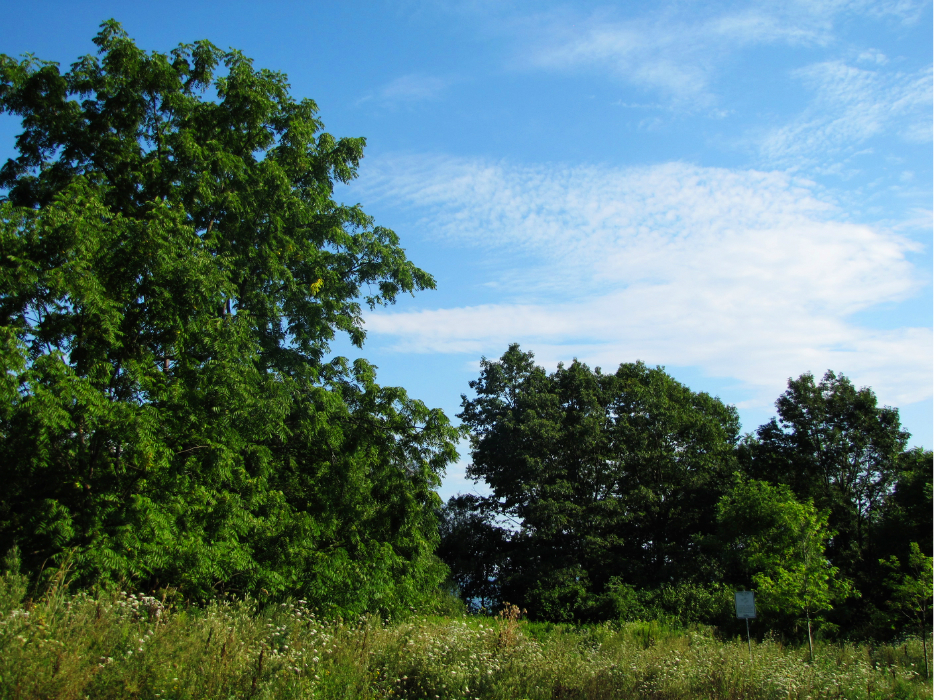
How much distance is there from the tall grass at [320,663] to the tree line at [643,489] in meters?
20.8

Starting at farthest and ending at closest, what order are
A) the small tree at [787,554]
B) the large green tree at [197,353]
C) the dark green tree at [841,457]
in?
the dark green tree at [841,457] < the small tree at [787,554] < the large green tree at [197,353]

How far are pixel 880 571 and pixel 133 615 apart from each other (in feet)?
112

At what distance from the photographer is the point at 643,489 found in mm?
33906

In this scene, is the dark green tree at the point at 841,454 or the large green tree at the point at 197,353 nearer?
the large green tree at the point at 197,353

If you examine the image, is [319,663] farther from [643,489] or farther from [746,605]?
[643,489]

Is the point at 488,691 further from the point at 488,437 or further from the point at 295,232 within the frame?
the point at 488,437

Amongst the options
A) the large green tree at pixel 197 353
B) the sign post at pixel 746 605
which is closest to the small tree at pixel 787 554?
the sign post at pixel 746 605

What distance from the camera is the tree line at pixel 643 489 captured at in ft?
103

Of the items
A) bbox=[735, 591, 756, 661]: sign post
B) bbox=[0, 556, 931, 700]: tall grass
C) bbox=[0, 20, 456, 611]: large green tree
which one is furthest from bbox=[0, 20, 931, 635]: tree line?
bbox=[735, 591, 756, 661]: sign post

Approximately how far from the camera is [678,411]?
118 feet

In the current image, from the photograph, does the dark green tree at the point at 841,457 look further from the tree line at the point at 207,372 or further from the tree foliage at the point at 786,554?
the tree foliage at the point at 786,554

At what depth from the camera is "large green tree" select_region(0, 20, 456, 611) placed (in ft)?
34.1

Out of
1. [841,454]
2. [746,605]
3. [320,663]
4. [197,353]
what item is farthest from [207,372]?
[841,454]

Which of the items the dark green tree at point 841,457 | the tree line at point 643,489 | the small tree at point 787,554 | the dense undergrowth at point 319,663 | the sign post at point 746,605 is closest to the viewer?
the dense undergrowth at point 319,663
